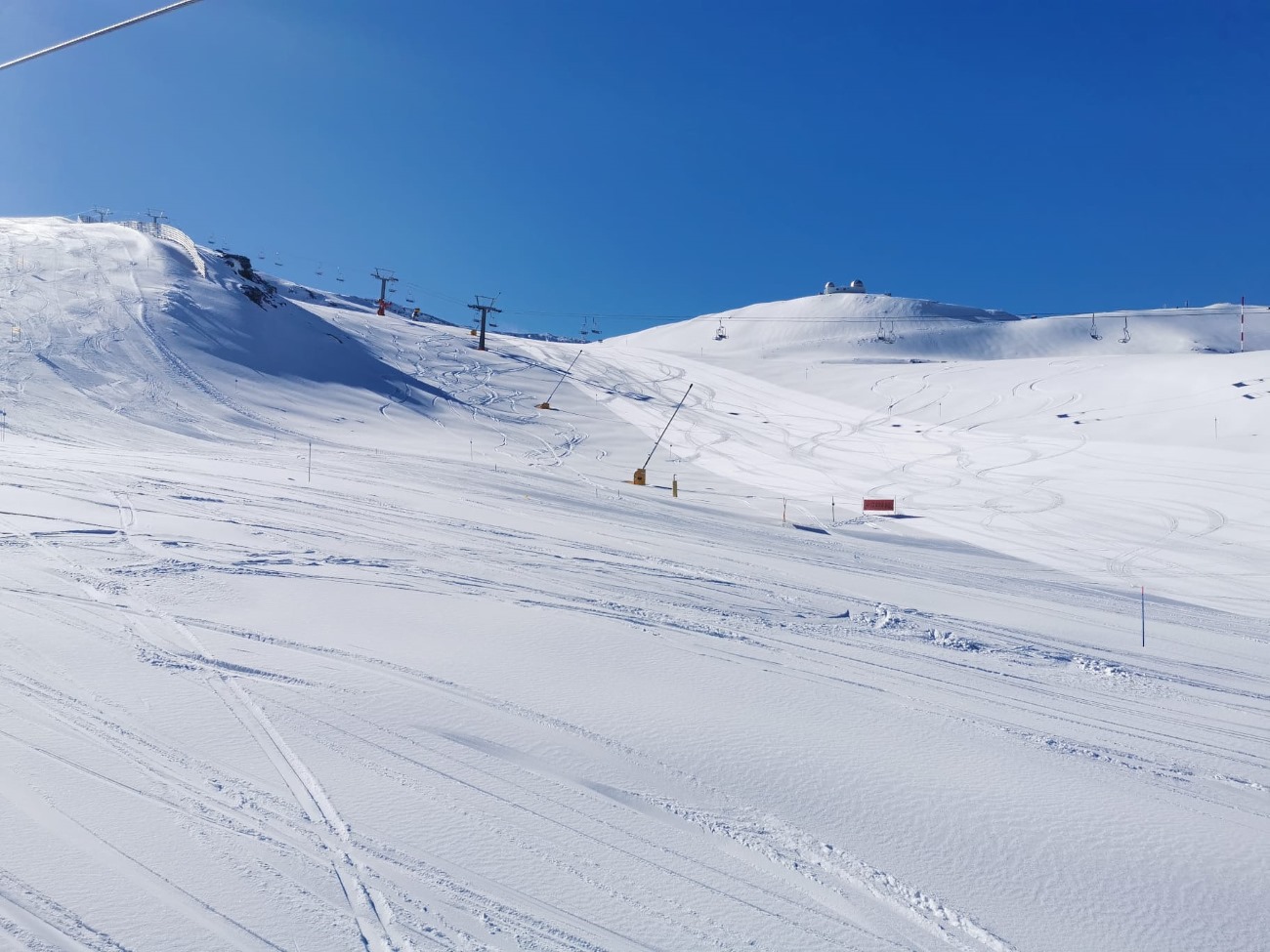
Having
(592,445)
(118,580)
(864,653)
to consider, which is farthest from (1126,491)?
(118,580)

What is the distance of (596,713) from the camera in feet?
22.3

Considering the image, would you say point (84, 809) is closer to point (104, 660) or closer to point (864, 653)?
point (104, 660)

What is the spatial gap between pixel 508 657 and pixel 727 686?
81.8 inches

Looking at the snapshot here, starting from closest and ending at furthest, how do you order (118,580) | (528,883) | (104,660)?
(528,883) → (104,660) → (118,580)

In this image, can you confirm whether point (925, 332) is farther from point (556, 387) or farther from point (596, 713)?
point (596, 713)

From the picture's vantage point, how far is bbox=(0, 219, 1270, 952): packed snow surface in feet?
14.3

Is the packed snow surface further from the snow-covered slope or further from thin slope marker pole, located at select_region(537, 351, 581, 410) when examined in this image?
the snow-covered slope

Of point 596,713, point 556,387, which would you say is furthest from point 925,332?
point 596,713

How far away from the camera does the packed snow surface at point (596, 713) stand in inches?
172

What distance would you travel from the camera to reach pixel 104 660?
6.88m

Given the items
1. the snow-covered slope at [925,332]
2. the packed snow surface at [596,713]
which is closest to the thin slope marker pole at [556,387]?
the snow-covered slope at [925,332]

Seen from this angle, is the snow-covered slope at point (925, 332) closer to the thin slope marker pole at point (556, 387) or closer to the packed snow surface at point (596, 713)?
the thin slope marker pole at point (556, 387)

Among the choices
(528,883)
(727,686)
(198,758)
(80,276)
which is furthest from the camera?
(80,276)

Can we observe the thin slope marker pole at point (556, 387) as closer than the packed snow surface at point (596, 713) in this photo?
No
